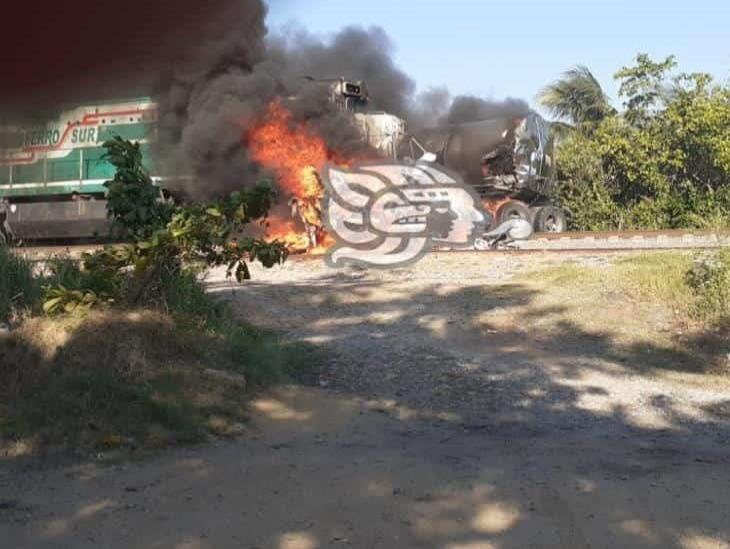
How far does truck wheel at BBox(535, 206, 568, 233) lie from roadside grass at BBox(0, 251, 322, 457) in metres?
14.4

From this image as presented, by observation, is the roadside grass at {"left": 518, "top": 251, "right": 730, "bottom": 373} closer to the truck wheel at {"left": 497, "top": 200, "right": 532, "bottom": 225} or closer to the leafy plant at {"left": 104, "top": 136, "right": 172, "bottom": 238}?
the leafy plant at {"left": 104, "top": 136, "right": 172, "bottom": 238}

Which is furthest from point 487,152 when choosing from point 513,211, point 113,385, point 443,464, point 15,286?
point 443,464

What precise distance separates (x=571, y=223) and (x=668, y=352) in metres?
16.1

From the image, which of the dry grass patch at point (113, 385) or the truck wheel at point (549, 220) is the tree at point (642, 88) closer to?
the truck wheel at point (549, 220)

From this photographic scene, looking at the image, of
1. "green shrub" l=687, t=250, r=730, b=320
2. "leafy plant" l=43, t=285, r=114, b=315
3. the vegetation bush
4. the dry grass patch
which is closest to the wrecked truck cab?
"green shrub" l=687, t=250, r=730, b=320

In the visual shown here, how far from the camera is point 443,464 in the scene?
205 inches

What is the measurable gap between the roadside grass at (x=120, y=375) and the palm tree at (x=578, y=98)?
24.0m

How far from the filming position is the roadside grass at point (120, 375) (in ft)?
17.8

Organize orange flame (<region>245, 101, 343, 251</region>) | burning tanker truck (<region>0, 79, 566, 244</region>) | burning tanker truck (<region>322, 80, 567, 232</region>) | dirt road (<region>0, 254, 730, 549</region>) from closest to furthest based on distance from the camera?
dirt road (<region>0, 254, 730, 549</region>) → orange flame (<region>245, 101, 343, 251</region>) → burning tanker truck (<region>0, 79, 566, 244</region>) → burning tanker truck (<region>322, 80, 567, 232</region>)

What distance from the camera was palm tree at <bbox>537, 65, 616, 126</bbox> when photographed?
29.0 m

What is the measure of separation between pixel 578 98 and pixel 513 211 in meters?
11.2

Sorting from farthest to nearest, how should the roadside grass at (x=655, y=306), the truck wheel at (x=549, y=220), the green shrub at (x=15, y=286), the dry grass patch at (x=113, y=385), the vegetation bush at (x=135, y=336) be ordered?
1. the truck wheel at (x=549, y=220)
2. the roadside grass at (x=655, y=306)
3. the green shrub at (x=15, y=286)
4. the vegetation bush at (x=135, y=336)
5. the dry grass patch at (x=113, y=385)

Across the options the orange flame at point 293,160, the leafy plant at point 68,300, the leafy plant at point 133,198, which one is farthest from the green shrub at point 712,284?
the orange flame at point 293,160

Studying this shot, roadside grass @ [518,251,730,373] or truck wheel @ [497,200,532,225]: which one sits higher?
truck wheel @ [497,200,532,225]
